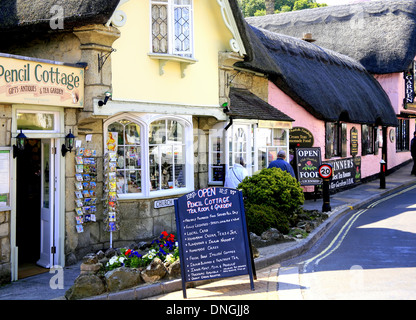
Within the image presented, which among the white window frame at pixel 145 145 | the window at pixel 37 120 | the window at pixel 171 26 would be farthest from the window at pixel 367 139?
the window at pixel 37 120

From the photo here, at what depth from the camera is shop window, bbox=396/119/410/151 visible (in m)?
31.2

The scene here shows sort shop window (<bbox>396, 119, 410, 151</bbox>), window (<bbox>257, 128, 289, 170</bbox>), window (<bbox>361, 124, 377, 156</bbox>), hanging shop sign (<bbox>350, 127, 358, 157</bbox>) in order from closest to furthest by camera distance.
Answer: window (<bbox>257, 128, 289, 170</bbox>) → hanging shop sign (<bbox>350, 127, 358, 157</bbox>) → window (<bbox>361, 124, 377, 156</bbox>) → shop window (<bbox>396, 119, 410, 151</bbox>)

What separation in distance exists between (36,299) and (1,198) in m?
1.98

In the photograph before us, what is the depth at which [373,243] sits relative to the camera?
11.0m

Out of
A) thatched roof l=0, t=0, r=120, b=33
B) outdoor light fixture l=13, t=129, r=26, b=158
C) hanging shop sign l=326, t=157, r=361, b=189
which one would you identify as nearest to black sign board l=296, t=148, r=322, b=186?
hanging shop sign l=326, t=157, r=361, b=189

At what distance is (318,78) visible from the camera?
2095 centimetres

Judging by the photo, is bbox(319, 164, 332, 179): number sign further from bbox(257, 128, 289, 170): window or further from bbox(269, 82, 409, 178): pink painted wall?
bbox(269, 82, 409, 178): pink painted wall

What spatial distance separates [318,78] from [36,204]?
1345 centimetres

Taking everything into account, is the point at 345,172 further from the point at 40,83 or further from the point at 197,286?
the point at 40,83

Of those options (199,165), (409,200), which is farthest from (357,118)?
(199,165)

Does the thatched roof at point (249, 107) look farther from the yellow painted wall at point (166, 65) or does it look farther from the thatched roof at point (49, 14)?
the thatched roof at point (49, 14)

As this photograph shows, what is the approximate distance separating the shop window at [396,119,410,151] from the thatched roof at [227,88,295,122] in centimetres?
1678

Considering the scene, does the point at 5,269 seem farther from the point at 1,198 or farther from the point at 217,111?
the point at 217,111
